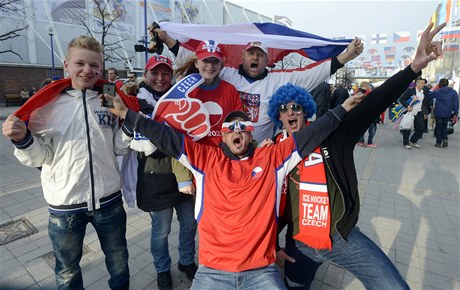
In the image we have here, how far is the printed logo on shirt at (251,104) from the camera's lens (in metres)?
2.76

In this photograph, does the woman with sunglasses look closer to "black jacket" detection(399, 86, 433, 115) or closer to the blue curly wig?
the blue curly wig

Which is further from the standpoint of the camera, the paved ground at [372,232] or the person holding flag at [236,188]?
the paved ground at [372,232]

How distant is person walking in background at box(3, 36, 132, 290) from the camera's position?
196 centimetres

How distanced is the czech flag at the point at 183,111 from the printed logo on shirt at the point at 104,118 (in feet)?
1.08

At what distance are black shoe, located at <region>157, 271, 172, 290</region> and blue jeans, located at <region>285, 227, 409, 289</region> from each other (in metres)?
1.16

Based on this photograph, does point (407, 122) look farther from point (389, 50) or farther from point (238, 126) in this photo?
point (389, 50)

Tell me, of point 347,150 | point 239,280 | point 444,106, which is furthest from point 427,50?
point 444,106

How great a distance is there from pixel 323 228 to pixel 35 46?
2782 cm

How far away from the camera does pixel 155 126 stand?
6.78ft

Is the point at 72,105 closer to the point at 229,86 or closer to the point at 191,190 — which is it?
the point at 191,190

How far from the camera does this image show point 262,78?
281cm

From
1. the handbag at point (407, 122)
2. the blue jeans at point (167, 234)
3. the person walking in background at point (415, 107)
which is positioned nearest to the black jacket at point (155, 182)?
Result: the blue jeans at point (167, 234)

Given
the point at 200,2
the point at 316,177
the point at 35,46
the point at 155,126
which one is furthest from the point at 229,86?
the point at 200,2

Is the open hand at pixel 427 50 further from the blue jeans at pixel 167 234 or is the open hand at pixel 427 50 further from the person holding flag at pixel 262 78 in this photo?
the blue jeans at pixel 167 234
